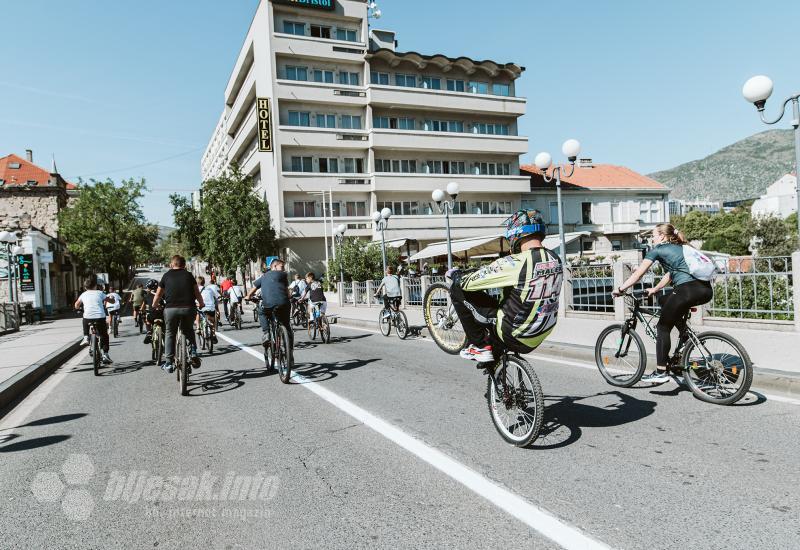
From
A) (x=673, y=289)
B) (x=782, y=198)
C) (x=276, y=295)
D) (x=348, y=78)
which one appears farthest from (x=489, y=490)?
(x=782, y=198)

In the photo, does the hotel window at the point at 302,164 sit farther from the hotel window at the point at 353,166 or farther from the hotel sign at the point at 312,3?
the hotel sign at the point at 312,3

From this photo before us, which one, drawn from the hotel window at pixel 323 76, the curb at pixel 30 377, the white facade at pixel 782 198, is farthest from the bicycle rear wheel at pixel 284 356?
the white facade at pixel 782 198

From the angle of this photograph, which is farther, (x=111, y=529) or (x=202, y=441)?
(x=202, y=441)

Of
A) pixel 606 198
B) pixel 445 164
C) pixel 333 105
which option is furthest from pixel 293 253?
pixel 606 198

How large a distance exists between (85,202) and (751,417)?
53.0 metres

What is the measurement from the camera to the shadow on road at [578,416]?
4602mm

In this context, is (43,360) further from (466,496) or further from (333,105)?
(333,105)

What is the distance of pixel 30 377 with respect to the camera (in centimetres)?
929

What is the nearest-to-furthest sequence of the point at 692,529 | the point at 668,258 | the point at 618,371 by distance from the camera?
the point at 692,529 < the point at 668,258 < the point at 618,371

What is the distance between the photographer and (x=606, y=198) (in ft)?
171

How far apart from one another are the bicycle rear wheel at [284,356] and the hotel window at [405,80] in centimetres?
4161

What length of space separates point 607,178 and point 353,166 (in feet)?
81.3

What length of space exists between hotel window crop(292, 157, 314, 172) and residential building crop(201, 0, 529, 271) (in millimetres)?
153

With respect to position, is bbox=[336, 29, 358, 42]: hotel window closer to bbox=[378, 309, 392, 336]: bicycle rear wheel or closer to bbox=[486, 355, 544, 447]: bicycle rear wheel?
bbox=[378, 309, 392, 336]: bicycle rear wheel
